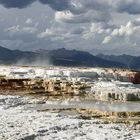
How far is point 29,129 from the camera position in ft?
90.9

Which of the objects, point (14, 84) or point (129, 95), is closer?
point (129, 95)

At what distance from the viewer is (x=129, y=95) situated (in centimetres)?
5872

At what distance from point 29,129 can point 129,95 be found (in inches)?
1285

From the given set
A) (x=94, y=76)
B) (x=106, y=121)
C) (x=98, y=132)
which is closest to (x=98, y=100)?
(x=106, y=121)

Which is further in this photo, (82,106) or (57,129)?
(82,106)

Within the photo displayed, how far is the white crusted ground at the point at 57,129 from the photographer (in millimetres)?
25812

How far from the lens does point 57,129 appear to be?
28.3 meters

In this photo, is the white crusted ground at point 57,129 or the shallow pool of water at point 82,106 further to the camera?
the shallow pool of water at point 82,106

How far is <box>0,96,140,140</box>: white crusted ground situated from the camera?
84.7 feet

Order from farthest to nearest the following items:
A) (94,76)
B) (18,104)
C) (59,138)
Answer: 1. (94,76)
2. (18,104)
3. (59,138)

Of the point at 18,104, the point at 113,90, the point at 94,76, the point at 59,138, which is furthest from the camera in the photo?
the point at 94,76

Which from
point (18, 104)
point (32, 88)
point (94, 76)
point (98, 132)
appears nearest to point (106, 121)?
point (98, 132)

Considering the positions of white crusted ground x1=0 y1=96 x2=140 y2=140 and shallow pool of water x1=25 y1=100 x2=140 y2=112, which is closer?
white crusted ground x1=0 y1=96 x2=140 y2=140

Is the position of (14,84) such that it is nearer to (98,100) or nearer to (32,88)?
(32,88)
